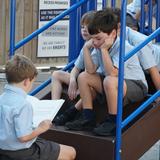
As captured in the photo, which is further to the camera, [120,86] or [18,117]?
[120,86]

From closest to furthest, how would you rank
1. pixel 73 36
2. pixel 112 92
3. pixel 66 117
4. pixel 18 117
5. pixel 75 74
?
pixel 18 117 < pixel 112 92 < pixel 66 117 < pixel 75 74 < pixel 73 36

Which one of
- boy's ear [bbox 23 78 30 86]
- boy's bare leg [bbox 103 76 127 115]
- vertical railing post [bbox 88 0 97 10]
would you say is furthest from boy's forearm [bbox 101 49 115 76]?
vertical railing post [bbox 88 0 97 10]

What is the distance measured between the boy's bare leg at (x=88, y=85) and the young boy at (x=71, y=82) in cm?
21

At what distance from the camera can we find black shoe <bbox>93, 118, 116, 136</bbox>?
3914 millimetres

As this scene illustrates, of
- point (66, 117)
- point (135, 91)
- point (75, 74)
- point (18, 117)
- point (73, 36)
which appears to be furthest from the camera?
point (73, 36)

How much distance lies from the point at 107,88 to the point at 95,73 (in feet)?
1.26

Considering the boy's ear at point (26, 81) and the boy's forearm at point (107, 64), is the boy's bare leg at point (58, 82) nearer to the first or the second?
the boy's forearm at point (107, 64)

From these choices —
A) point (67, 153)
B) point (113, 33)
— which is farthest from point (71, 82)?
point (67, 153)

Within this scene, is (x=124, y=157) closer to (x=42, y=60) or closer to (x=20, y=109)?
(x=20, y=109)

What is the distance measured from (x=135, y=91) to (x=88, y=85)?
0.37 metres

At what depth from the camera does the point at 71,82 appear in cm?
447

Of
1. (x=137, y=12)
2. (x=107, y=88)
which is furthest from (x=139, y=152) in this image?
(x=137, y=12)

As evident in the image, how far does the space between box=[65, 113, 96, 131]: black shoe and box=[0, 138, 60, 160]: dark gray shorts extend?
0.40m

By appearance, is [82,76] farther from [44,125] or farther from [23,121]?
[23,121]
